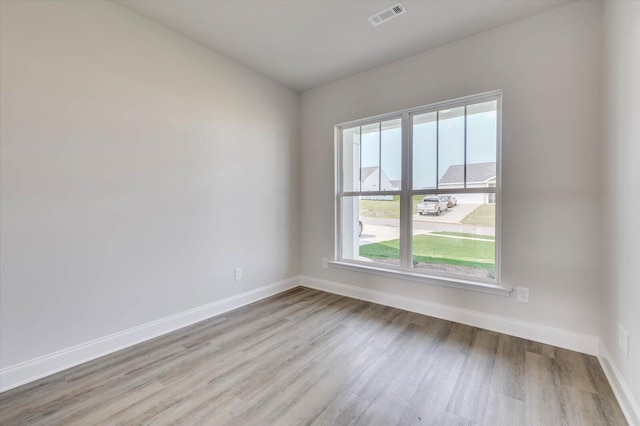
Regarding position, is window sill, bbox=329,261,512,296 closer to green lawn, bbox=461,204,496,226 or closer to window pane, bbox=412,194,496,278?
window pane, bbox=412,194,496,278

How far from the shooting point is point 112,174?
6.95 feet

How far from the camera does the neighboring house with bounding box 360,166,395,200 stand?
3.18 m

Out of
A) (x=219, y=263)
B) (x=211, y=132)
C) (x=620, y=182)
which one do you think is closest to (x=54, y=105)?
(x=211, y=132)

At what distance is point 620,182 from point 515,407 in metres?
1.48

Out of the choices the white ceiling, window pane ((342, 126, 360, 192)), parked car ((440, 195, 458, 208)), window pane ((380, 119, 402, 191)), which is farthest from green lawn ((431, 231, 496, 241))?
the white ceiling

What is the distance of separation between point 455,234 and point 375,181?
1.07 metres

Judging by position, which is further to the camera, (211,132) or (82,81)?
(211,132)

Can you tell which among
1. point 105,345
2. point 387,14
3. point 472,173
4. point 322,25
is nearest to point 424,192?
point 472,173

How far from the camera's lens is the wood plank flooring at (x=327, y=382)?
4.83 ft

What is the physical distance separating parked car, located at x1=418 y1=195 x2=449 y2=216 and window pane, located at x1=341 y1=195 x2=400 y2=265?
26 centimetres

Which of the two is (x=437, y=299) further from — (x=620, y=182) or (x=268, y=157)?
(x=268, y=157)

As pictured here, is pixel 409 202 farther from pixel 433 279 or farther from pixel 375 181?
pixel 433 279

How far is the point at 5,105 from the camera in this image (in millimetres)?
1682

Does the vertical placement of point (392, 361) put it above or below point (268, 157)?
below
